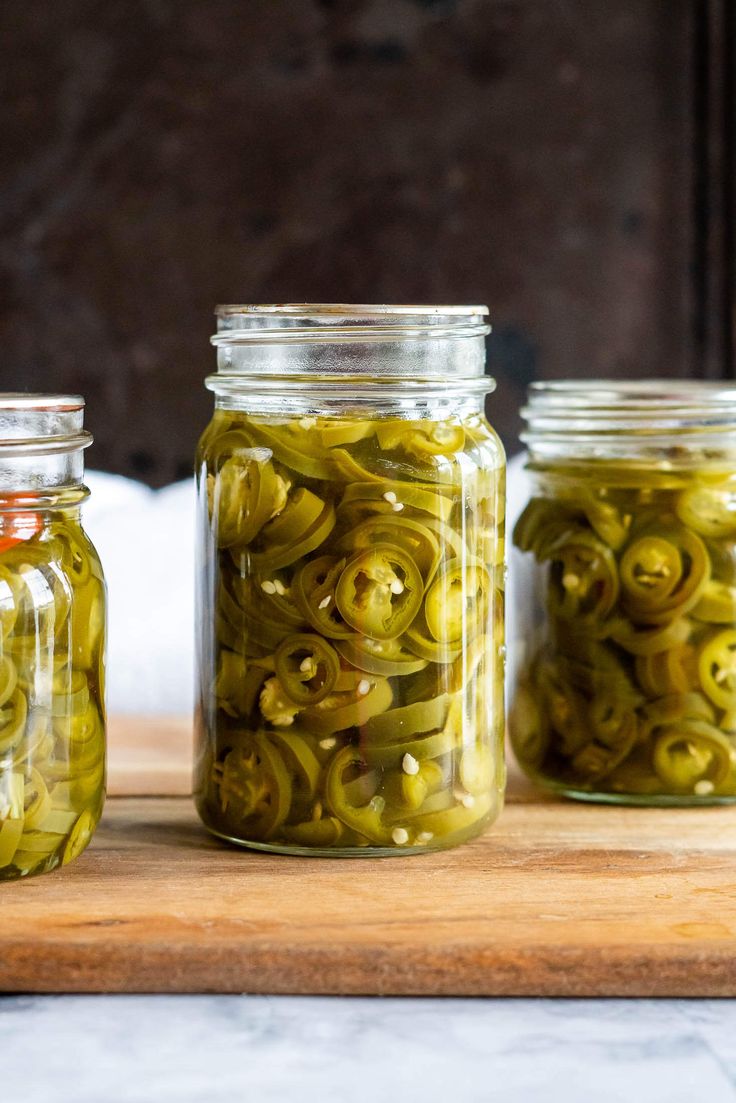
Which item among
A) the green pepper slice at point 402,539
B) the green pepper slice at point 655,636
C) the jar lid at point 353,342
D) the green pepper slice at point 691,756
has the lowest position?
the green pepper slice at point 691,756

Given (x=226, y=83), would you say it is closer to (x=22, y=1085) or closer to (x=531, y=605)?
(x=531, y=605)

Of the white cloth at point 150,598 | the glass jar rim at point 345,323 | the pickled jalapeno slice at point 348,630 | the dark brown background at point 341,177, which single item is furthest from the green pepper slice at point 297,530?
the dark brown background at point 341,177

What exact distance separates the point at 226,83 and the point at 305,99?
147 millimetres

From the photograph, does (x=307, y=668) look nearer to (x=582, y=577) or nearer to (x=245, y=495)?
(x=245, y=495)

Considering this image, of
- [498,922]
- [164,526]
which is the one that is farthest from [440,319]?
[164,526]

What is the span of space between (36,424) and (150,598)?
2.13ft

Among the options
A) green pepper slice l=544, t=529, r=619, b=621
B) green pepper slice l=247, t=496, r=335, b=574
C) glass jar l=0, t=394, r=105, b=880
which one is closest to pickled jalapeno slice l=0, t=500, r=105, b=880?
glass jar l=0, t=394, r=105, b=880

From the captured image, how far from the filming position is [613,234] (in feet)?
8.36

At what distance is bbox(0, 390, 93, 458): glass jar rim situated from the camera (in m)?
0.79

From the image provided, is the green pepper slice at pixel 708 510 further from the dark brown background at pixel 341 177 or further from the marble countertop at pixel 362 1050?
the dark brown background at pixel 341 177

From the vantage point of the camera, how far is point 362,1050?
0.66 metres

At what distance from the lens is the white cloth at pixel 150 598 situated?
138 centimetres

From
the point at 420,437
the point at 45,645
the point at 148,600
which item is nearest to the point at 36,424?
the point at 45,645

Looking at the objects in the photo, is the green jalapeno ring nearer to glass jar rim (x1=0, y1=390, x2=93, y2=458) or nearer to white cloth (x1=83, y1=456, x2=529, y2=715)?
white cloth (x1=83, y1=456, x2=529, y2=715)
